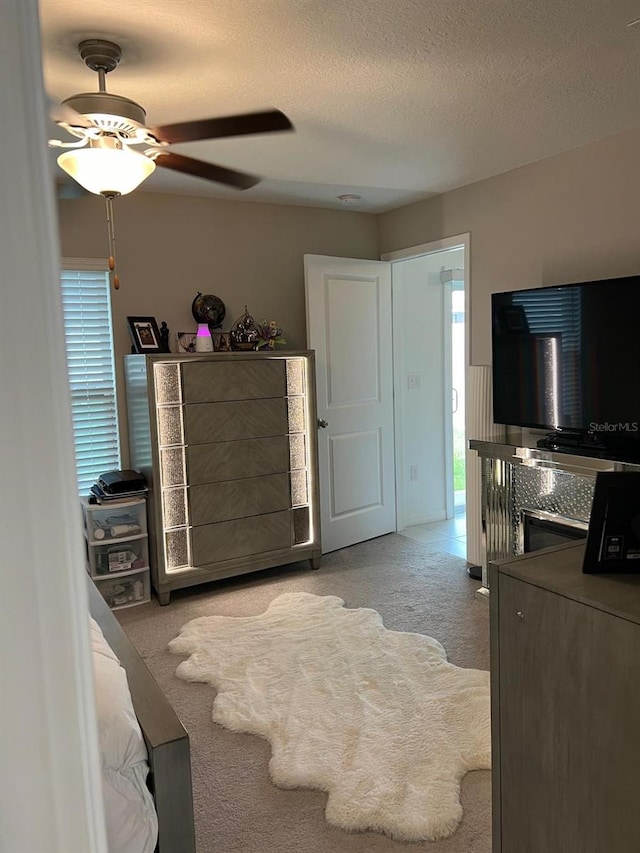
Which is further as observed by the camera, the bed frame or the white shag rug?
the white shag rug

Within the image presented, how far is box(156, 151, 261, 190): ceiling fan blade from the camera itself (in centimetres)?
243

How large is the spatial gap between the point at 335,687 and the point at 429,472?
2.84 meters

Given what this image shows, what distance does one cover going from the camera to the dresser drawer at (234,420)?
12.7 feet

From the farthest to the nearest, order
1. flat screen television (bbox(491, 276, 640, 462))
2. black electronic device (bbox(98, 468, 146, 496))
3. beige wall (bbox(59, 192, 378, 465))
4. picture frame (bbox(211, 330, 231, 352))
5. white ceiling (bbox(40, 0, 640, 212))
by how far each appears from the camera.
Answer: picture frame (bbox(211, 330, 231, 352)) → beige wall (bbox(59, 192, 378, 465)) → black electronic device (bbox(98, 468, 146, 496)) → flat screen television (bbox(491, 276, 640, 462)) → white ceiling (bbox(40, 0, 640, 212))

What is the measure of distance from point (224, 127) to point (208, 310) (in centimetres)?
214

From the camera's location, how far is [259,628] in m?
3.49

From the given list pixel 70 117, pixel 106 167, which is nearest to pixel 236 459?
pixel 106 167

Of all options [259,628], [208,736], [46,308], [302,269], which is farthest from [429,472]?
[46,308]

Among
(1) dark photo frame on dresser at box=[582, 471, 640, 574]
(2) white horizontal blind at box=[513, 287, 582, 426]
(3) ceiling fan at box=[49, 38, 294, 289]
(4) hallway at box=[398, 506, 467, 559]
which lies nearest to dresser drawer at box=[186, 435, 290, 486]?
(4) hallway at box=[398, 506, 467, 559]

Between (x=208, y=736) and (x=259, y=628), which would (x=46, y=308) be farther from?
(x=259, y=628)

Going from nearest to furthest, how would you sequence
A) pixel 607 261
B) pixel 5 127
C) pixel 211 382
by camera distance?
pixel 5 127
pixel 607 261
pixel 211 382

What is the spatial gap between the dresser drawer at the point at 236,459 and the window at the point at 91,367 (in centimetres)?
60

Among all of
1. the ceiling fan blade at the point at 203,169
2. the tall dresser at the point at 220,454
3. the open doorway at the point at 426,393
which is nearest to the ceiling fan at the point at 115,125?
the ceiling fan blade at the point at 203,169

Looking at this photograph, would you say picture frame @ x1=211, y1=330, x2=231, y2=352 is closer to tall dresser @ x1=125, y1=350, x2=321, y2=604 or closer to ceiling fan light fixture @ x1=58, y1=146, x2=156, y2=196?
tall dresser @ x1=125, y1=350, x2=321, y2=604
